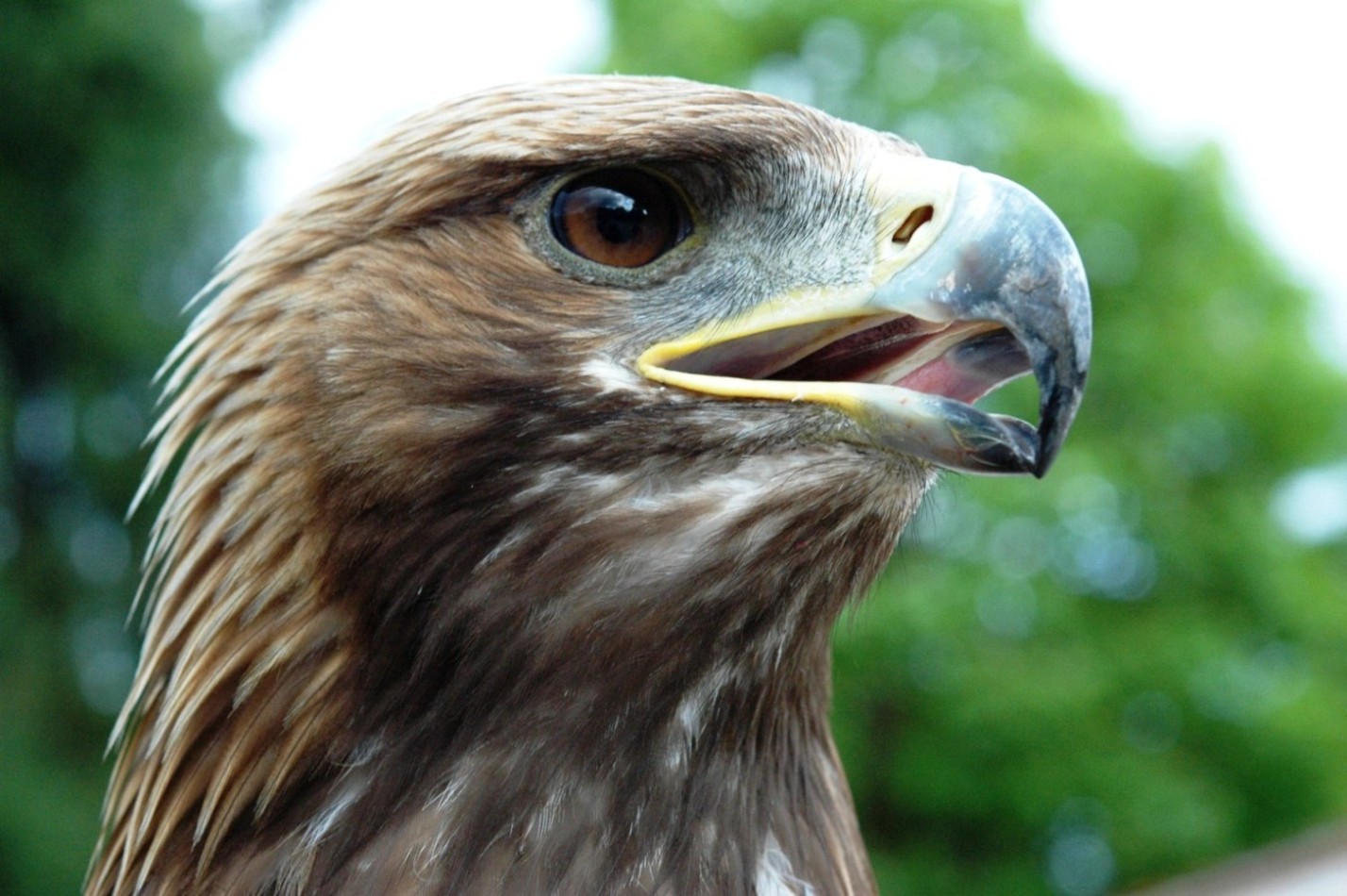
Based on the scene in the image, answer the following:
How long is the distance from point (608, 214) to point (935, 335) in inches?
19.9

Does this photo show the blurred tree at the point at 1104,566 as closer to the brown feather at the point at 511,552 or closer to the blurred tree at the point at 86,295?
the blurred tree at the point at 86,295

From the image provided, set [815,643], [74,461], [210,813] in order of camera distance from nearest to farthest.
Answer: [210,813] → [815,643] → [74,461]

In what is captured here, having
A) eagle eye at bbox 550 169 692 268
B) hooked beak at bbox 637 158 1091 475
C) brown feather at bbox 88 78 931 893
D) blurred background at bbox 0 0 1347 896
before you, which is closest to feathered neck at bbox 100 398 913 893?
brown feather at bbox 88 78 931 893

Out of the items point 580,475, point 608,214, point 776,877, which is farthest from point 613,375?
point 776,877

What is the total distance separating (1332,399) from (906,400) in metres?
15.2

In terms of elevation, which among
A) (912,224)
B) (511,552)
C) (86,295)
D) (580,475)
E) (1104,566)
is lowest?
(511,552)

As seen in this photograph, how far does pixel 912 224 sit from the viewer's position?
1.93 metres

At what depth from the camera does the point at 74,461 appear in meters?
12.7

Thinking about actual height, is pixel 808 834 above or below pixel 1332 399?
below

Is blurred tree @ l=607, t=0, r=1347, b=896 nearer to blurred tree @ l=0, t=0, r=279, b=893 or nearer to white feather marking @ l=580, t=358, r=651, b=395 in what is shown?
blurred tree @ l=0, t=0, r=279, b=893

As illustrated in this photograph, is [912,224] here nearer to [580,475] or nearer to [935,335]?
[935,335]

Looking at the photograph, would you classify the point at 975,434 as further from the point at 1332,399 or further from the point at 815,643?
the point at 1332,399

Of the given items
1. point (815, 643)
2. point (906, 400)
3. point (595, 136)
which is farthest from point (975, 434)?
point (595, 136)

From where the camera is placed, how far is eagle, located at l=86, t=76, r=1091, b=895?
6.00ft
